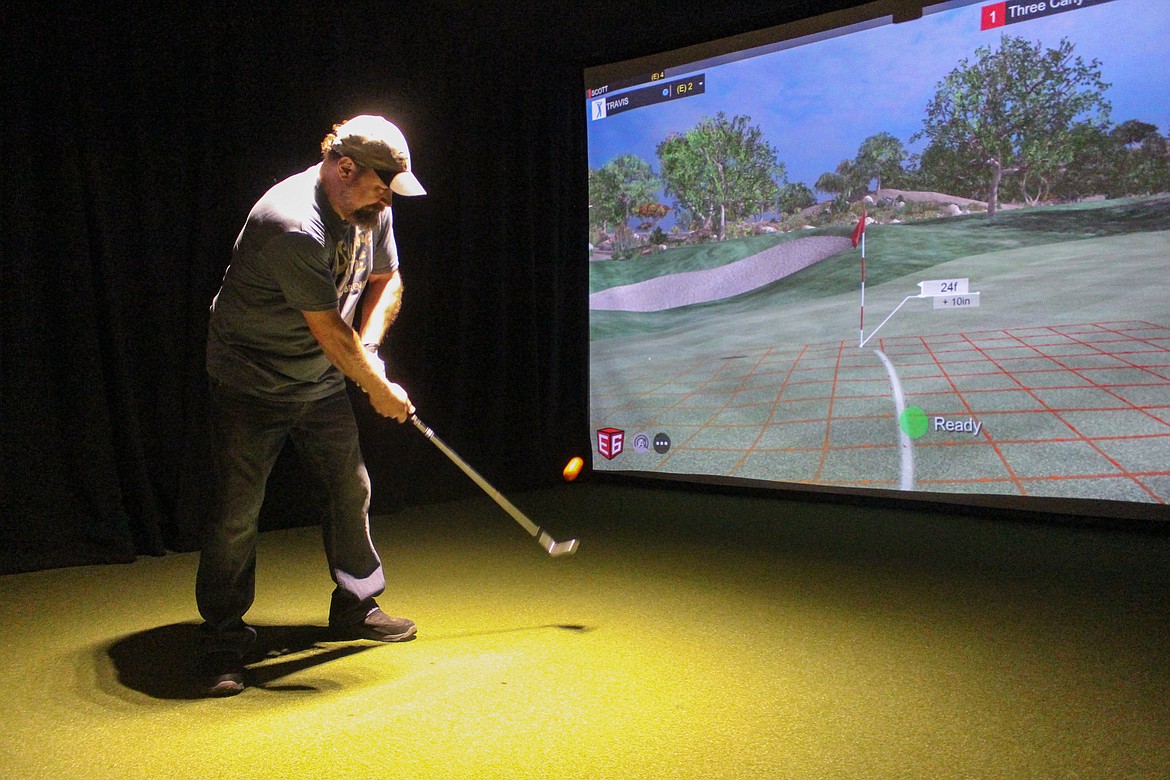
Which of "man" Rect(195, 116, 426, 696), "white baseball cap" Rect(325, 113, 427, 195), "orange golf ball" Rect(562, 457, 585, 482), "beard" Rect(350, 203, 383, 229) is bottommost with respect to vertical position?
"orange golf ball" Rect(562, 457, 585, 482)

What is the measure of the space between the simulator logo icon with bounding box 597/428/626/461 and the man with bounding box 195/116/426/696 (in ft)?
7.43

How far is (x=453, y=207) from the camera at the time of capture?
4062 millimetres

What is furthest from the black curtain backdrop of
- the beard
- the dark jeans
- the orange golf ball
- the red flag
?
the beard

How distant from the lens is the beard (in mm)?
1920

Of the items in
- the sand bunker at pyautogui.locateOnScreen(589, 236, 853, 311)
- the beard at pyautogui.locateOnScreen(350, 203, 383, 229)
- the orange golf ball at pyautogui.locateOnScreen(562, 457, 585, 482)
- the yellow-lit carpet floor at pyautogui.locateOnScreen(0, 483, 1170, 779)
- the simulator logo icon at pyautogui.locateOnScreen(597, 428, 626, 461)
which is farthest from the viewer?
the orange golf ball at pyautogui.locateOnScreen(562, 457, 585, 482)

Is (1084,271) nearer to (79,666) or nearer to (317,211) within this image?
(317,211)

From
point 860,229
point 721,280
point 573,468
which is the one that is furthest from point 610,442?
point 860,229

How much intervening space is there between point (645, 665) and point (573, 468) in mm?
2480

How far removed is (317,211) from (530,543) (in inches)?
70.1

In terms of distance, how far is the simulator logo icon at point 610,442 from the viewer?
4.32 m

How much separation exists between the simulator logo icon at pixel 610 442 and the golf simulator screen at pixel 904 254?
0.01m

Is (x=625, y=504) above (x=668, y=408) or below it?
below

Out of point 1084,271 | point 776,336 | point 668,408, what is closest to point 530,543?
point 668,408

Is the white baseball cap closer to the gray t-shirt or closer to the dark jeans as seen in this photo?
the gray t-shirt
